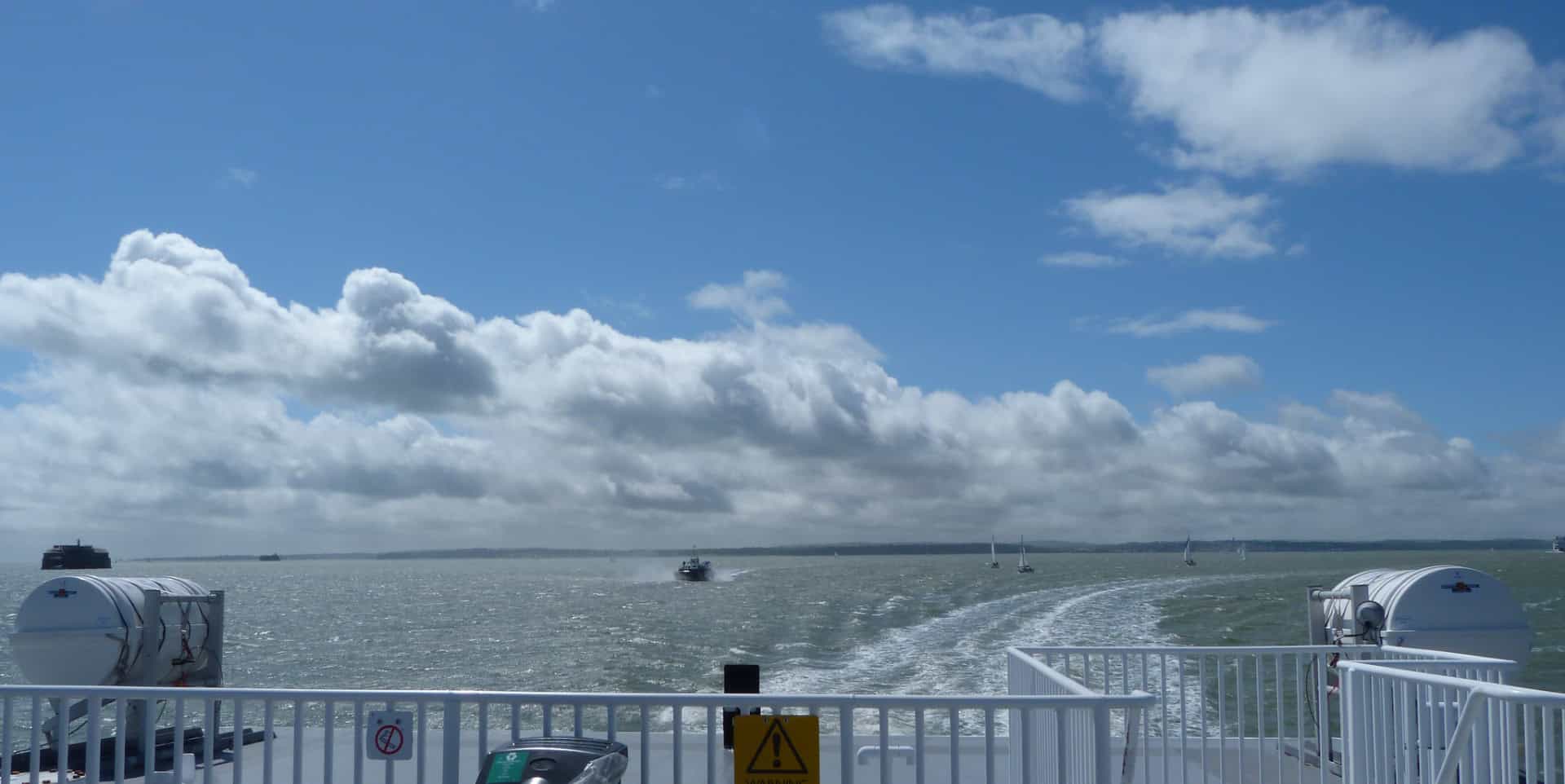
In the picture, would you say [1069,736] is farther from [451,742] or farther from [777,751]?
[451,742]

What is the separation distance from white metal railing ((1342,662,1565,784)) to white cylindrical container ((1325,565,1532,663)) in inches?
106

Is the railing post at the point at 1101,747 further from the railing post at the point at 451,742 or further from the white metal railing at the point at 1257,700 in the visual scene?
the railing post at the point at 451,742

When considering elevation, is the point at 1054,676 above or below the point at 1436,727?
above

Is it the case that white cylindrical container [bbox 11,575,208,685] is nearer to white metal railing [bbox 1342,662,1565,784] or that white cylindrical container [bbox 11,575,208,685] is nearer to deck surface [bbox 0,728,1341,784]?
deck surface [bbox 0,728,1341,784]

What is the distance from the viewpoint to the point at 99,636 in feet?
35.0

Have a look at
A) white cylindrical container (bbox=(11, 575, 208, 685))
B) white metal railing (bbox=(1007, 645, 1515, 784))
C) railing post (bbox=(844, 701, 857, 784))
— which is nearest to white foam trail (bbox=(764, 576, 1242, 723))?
white cylindrical container (bbox=(11, 575, 208, 685))

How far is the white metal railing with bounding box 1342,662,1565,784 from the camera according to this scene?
5324mm

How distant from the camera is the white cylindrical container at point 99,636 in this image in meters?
10.7

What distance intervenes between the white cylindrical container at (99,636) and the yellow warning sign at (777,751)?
24.9 ft

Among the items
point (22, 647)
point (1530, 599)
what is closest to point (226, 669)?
point (22, 647)

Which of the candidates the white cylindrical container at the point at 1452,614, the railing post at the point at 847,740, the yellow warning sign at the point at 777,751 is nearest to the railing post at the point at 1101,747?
the railing post at the point at 847,740

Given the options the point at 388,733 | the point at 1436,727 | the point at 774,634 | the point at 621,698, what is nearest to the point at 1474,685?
the point at 1436,727

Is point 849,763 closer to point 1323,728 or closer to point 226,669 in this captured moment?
point 1323,728

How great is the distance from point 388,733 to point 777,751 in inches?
70.2
